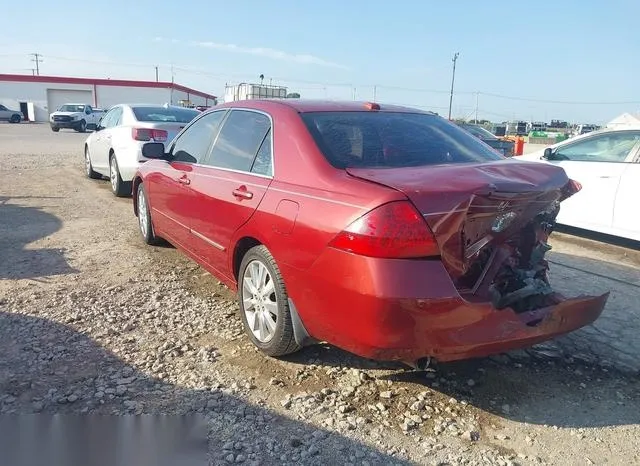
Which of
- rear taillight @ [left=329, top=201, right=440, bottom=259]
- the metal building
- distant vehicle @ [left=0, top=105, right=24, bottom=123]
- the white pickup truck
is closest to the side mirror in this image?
rear taillight @ [left=329, top=201, right=440, bottom=259]

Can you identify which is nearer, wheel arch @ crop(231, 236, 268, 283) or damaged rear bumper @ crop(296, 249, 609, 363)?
damaged rear bumper @ crop(296, 249, 609, 363)

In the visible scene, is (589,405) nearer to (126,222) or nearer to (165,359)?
(165,359)

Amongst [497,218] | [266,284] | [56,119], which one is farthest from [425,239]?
[56,119]

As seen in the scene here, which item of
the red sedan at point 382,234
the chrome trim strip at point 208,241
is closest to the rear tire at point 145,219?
the chrome trim strip at point 208,241

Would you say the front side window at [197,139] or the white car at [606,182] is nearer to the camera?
the front side window at [197,139]

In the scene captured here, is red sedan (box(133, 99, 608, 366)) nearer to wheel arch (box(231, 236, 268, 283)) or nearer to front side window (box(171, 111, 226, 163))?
wheel arch (box(231, 236, 268, 283))

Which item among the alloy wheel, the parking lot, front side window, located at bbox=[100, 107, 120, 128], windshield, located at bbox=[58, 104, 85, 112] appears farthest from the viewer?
windshield, located at bbox=[58, 104, 85, 112]

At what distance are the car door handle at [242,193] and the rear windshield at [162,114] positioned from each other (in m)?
5.60

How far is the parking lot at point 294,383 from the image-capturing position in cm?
275

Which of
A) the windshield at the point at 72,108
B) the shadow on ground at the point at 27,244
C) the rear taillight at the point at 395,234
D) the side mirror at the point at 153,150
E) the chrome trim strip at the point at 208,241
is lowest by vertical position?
the shadow on ground at the point at 27,244

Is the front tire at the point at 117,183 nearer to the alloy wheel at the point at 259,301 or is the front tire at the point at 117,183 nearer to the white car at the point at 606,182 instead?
the alloy wheel at the point at 259,301

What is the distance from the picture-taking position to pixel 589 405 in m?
3.17

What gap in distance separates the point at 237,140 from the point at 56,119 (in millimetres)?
38351

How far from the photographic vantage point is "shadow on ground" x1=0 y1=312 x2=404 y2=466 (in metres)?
2.64
